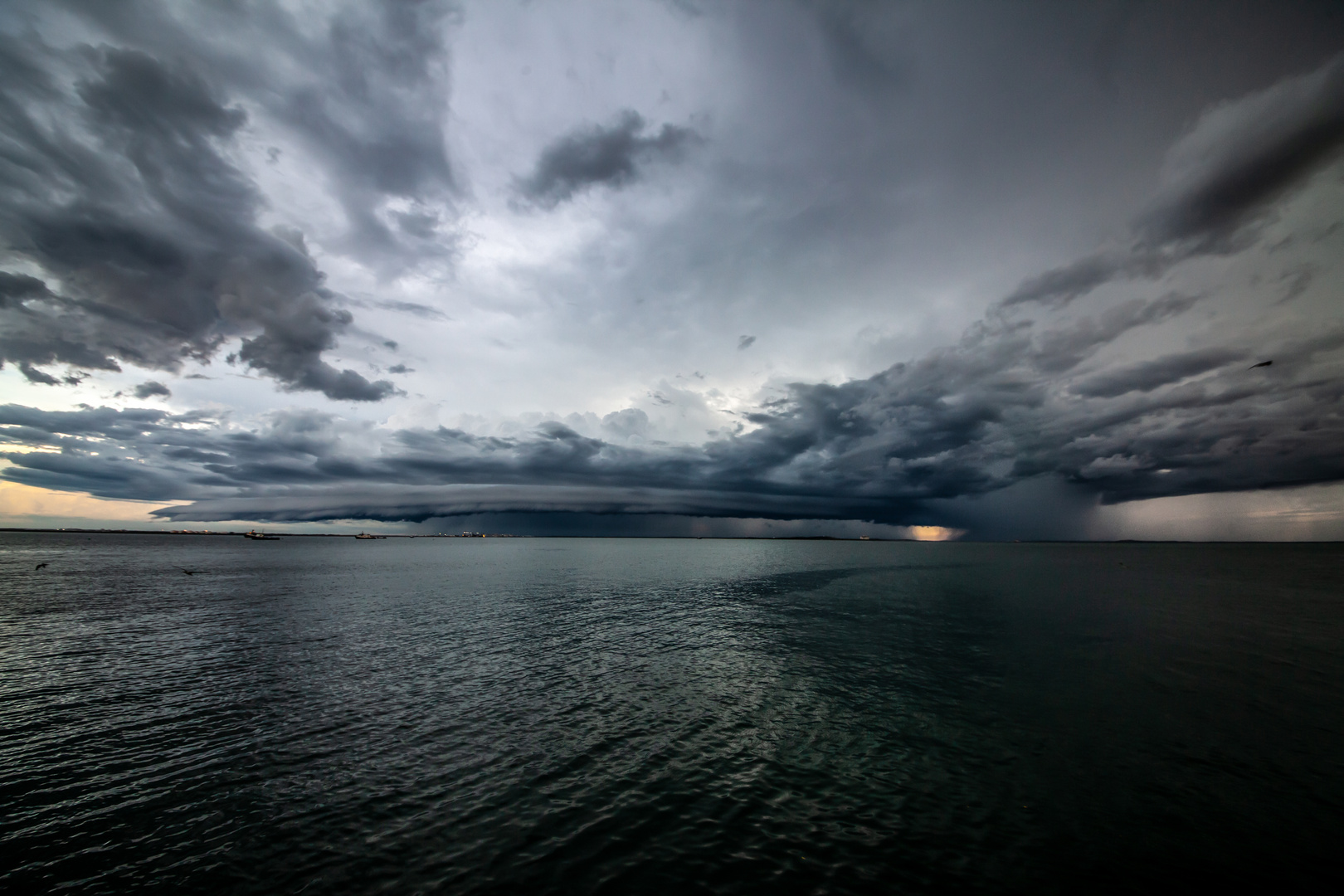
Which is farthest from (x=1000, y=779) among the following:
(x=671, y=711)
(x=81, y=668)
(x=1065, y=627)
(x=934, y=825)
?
(x=81, y=668)

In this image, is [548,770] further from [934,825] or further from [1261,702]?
[1261,702]

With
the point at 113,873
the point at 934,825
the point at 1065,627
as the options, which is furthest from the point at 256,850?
the point at 1065,627

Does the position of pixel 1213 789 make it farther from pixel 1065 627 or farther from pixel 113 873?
pixel 1065 627

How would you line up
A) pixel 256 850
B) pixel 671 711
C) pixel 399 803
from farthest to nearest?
pixel 671 711
pixel 399 803
pixel 256 850

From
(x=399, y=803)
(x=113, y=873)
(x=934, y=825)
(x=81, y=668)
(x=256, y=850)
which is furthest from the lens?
(x=81, y=668)

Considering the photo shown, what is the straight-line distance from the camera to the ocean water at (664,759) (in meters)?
16.0

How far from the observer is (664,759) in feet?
76.4

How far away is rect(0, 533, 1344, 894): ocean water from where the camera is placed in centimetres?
1605

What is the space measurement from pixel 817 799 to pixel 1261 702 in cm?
3263

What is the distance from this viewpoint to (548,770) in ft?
72.5

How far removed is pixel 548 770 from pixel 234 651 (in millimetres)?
37768

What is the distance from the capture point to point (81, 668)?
123 feet

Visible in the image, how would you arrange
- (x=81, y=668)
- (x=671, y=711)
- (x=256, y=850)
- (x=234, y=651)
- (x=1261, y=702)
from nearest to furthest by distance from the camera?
(x=256, y=850)
(x=671, y=711)
(x=1261, y=702)
(x=81, y=668)
(x=234, y=651)

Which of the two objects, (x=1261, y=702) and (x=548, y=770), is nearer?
(x=548, y=770)
